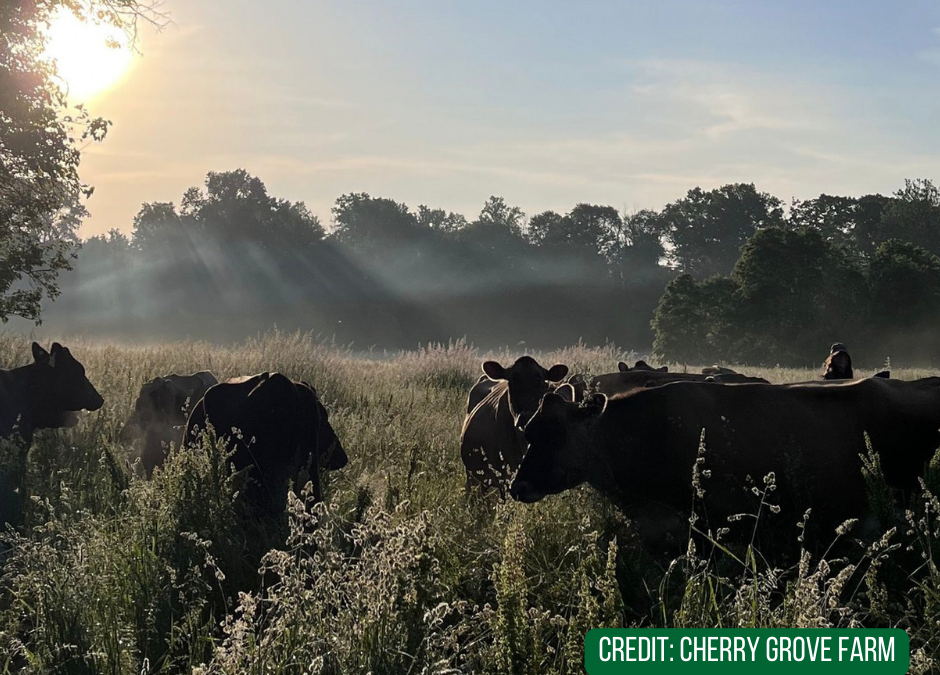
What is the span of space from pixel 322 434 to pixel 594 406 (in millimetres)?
2787

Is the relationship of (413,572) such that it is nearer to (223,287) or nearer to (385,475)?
(385,475)

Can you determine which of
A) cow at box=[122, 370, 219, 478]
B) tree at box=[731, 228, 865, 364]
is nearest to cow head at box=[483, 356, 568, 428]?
cow at box=[122, 370, 219, 478]

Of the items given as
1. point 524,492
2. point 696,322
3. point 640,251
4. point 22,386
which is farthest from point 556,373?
point 640,251

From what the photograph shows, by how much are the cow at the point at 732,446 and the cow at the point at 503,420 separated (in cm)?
124

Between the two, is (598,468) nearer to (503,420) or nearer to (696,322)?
(503,420)

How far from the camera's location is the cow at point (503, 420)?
7.88 meters

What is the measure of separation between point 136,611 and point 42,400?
22.4 ft

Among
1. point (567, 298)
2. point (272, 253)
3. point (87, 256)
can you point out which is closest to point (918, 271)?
point (567, 298)

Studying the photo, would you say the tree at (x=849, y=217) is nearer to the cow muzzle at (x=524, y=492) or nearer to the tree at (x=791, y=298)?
the tree at (x=791, y=298)

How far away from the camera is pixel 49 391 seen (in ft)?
32.9

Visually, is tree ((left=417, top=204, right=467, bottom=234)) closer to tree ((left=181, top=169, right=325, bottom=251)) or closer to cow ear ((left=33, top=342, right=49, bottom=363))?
tree ((left=181, top=169, right=325, bottom=251))

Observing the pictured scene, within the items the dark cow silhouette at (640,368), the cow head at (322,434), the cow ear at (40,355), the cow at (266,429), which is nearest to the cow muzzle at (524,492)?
the cow at (266,429)

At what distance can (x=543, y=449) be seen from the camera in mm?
6160

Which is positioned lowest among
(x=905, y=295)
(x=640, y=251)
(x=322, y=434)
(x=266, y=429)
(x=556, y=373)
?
(x=322, y=434)
